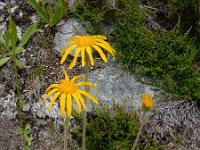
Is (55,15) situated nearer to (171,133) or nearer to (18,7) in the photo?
(18,7)

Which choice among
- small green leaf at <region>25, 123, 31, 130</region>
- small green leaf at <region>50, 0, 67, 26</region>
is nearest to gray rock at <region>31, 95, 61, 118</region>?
small green leaf at <region>25, 123, 31, 130</region>

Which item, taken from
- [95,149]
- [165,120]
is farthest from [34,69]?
[165,120]

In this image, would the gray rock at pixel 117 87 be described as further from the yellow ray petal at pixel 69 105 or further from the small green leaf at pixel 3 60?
the yellow ray petal at pixel 69 105

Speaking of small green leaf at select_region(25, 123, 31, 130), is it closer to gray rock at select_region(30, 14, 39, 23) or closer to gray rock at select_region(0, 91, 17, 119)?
gray rock at select_region(0, 91, 17, 119)

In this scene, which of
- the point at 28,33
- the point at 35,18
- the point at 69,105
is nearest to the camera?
the point at 69,105

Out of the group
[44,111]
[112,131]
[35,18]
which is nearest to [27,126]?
[44,111]

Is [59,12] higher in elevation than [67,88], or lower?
higher

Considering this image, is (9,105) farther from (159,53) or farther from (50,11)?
(159,53)
